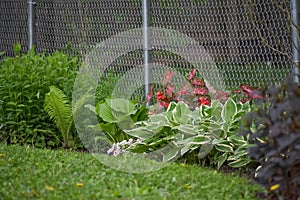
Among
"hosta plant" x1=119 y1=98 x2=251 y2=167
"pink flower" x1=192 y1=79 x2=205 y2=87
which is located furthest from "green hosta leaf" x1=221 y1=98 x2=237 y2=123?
"pink flower" x1=192 y1=79 x2=205 y2=87

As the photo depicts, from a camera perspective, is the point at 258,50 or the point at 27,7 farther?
the point at 27,7

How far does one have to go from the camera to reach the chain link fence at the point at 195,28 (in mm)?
7160

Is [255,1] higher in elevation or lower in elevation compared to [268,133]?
higher

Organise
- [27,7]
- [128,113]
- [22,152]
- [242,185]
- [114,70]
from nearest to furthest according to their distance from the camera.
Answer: [242,185], [22,152], [128,113], [114,70], [27,7]

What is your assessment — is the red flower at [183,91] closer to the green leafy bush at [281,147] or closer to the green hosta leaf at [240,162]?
the green hosta leaf at [240,162]

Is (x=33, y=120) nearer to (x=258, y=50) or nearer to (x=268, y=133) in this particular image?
(x=258, y=50)

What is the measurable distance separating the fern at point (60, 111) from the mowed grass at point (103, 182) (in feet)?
4.36

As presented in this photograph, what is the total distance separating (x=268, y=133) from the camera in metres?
4.27

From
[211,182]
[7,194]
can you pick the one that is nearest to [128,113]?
[211,182]

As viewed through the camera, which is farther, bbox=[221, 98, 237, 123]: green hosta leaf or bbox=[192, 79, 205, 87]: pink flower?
bbox=[192, 79, 205, 87]: pink flower

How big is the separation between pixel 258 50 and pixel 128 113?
1816mm

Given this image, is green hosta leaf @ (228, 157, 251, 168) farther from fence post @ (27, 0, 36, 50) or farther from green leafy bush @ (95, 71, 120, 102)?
fence post @ (27, 0, 36, 50)

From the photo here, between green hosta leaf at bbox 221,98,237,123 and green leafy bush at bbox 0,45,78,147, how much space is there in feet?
7.50

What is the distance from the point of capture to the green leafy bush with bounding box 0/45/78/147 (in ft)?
24.3
